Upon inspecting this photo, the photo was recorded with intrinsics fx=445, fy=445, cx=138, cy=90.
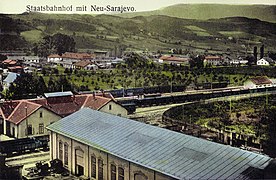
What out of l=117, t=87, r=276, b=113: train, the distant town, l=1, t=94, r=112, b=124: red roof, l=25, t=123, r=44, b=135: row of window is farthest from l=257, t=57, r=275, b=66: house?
l=25, t=123, r=44, b=135: row of window

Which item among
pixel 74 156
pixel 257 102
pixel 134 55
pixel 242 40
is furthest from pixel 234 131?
pixel 74 156

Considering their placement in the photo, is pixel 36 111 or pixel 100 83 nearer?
pixel 36 111

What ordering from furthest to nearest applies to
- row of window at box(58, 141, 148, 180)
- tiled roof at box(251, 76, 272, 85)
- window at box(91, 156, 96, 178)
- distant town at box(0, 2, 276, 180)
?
tiled roof at box(251, 76, 272, 85) → window at box(91, 156, 96, 178) → row of window at box(58, 141, 148, 180) → distant town at box(0, 2, 276, 180)

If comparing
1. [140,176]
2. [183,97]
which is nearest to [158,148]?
[140,176]

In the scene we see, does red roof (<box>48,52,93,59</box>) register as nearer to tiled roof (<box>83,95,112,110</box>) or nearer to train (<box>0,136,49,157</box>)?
tiled roof (<box>83,95,112,110</box>)

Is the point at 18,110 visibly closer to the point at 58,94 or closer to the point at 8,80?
the point at 8,80

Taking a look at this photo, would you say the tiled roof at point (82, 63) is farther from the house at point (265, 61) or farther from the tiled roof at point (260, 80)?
the house at point (265, 61)

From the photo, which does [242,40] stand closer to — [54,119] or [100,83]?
[100,83]
